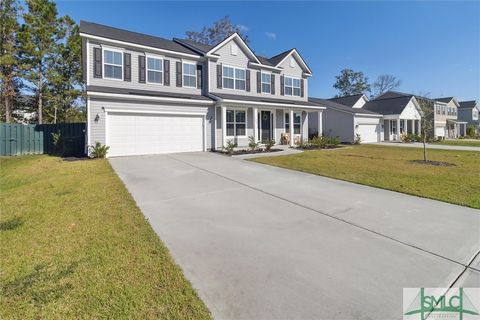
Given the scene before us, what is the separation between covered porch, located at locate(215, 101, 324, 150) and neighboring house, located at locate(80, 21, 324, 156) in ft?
0.22

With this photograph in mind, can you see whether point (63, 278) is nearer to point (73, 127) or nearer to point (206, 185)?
point (206, 185)

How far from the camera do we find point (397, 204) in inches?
206

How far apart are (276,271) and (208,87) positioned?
15.5 meters

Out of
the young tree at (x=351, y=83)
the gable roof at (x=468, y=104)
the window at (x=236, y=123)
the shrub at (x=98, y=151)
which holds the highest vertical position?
the young tree at (x=351, y=83)

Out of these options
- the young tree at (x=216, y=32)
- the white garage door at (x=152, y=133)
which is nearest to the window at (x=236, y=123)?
the white garage door at (x=152, y=133)

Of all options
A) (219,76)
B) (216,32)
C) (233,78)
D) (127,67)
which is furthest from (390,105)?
(127,67)

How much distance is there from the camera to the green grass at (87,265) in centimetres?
221

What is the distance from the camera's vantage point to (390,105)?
3062 centimetres

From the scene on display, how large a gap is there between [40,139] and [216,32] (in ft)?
91.8

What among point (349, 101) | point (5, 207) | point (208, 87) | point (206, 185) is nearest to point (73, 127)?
point (208, 87)

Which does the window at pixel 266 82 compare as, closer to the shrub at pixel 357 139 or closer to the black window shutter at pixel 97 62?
the shrub at pixel 357 139

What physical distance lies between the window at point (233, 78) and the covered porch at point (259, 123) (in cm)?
204

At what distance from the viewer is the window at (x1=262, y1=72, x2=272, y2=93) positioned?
65.1 ft

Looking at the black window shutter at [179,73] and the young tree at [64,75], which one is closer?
the black window shutter at [179,73]
